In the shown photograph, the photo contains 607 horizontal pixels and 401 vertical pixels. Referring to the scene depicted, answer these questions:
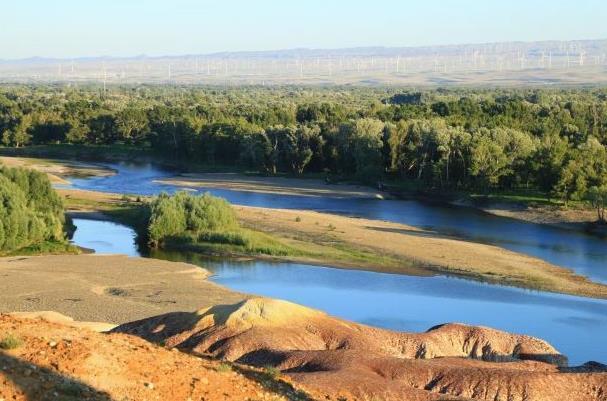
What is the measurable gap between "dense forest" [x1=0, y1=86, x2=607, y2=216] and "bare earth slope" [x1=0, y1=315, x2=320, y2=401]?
161 ft

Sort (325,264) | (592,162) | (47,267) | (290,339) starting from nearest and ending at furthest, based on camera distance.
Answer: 1. (290,339)
2. (47,267)
3. (325,264)
4. (592,162)

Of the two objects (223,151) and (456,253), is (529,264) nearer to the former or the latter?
(456,253)

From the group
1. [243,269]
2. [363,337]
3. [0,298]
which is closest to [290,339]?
[363,337]

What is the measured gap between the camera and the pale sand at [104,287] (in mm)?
35219

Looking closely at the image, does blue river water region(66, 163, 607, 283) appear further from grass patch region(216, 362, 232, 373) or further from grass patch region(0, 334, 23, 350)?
grass patch region(0, 334, 23, 350)

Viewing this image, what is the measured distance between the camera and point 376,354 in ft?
69.4

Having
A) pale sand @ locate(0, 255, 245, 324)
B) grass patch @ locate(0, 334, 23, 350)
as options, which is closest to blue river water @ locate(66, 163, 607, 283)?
pale sand @ locate(0, 255, 245, 324)

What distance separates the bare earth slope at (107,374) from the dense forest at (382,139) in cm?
4905

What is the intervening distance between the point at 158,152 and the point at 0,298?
6968 cm

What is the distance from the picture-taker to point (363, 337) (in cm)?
2286

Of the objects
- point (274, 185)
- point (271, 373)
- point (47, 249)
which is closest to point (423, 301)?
point (47, 249)

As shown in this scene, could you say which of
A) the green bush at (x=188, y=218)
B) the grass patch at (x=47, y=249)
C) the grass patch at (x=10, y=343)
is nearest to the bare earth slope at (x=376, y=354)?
the grass patch at (x=10, y=343)

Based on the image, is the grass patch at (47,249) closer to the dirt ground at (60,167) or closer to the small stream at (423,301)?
the small stream at (423,301)

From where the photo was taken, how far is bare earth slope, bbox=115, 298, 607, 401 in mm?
18938
